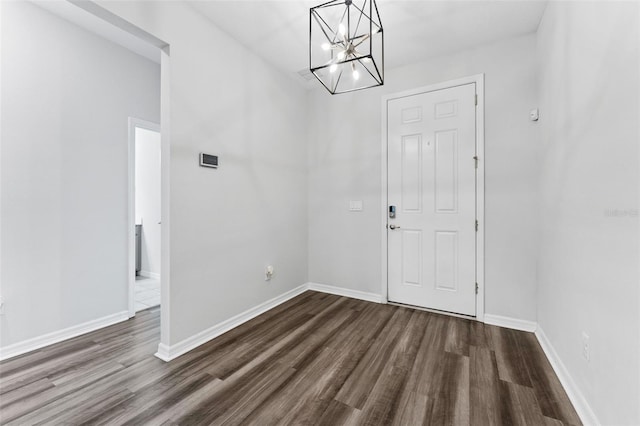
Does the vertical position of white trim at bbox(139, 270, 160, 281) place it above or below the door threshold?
above

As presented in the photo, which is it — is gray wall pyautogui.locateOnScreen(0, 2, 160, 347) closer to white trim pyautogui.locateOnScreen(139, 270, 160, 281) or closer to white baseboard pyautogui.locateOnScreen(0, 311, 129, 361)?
white baseboard pyautogui.locateOnScreen(0, 311, 129, 361)

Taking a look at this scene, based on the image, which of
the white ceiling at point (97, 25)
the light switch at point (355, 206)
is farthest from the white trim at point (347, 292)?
the white ceiling at point (97, 25)

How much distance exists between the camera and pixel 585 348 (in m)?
1.56

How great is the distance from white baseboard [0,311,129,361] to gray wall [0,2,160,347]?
0.04m

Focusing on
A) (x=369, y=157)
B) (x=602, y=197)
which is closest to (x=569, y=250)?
(x=602, y=197)

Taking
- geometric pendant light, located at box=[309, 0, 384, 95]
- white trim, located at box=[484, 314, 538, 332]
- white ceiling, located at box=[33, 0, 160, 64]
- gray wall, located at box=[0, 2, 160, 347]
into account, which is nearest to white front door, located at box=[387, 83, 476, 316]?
white trim, located at box=[484, 314, 538, 332]

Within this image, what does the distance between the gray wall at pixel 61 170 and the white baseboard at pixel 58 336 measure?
0.14 feet

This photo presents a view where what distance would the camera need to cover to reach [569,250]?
1825 millimetres

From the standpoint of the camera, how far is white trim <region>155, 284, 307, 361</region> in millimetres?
2215

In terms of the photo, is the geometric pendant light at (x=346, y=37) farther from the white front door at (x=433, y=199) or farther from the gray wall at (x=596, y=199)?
the gray wall at (x=596, y=199)

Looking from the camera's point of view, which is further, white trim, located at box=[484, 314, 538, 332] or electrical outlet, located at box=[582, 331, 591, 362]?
white trim, located at box=[484, 314, 538, 332]

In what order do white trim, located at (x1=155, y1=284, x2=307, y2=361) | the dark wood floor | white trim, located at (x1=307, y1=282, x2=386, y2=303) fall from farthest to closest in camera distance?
1. white trim, located at (x1=307, y1=282, x2=386, y2=303)
2. white trim, located at (x1=155, y1=284, x2=307, y2=361)
3. the dark wood floor

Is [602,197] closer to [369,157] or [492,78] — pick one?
[492,78]

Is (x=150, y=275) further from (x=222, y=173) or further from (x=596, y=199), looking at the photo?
(x=596, y=199)
